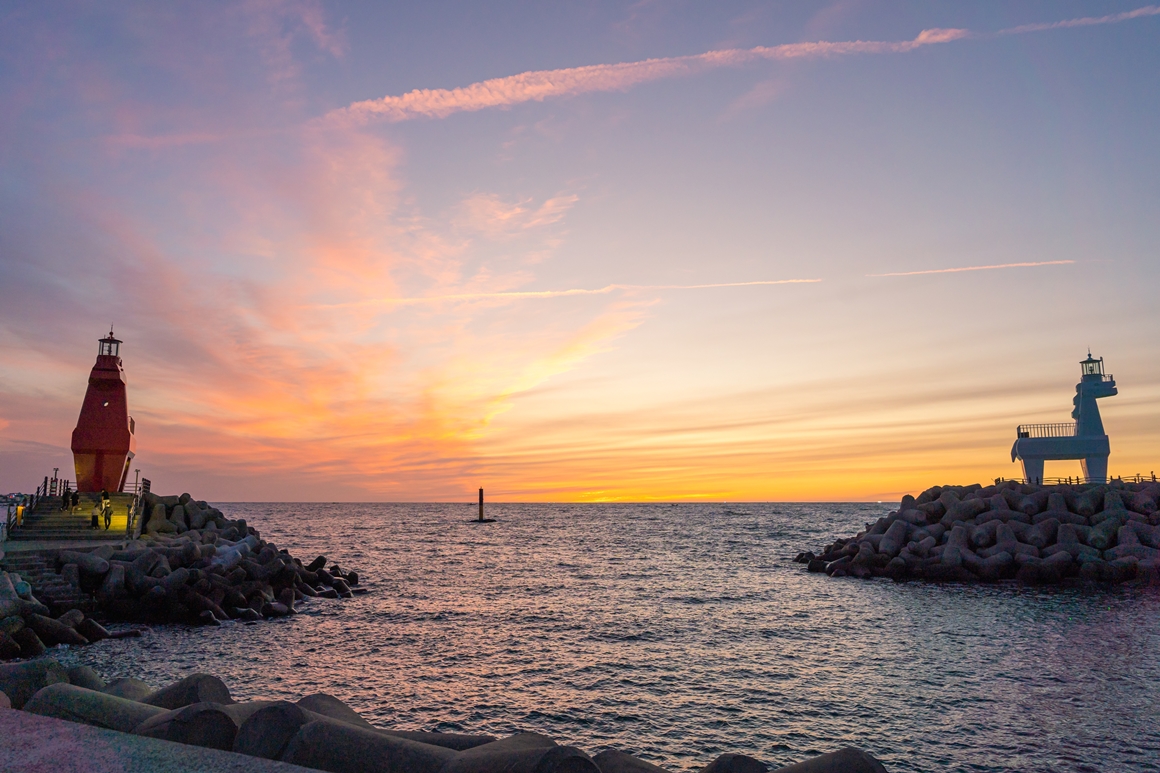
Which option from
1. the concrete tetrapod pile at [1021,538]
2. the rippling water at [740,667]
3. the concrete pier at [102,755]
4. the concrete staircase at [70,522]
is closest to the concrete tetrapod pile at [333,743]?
the concrete pier at [102,755]

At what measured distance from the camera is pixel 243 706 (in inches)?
245

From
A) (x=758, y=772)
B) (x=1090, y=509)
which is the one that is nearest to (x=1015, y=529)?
(x=1090, y=509)

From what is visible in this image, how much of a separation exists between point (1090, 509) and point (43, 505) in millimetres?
44232

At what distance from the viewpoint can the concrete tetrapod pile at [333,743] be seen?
466 cm

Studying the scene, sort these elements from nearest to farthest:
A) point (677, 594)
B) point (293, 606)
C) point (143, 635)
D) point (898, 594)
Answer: point (143, 635), point (293, 606), point (898, 594), point (677, 594)

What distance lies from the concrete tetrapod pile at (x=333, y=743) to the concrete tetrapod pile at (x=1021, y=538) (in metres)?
27.5

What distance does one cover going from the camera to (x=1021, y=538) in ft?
98.2

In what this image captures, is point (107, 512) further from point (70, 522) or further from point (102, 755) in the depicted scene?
point (102, 755)

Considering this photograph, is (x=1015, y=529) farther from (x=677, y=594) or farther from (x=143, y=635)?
(x=143, y=635)

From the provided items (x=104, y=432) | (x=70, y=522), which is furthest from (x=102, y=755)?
(x=104, y=432)

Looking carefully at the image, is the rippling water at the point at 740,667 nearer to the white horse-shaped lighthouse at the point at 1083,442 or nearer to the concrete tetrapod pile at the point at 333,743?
the concrete tetrapod pile at the point at 333,743

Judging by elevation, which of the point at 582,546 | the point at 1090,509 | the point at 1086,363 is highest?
the point at 1086,363

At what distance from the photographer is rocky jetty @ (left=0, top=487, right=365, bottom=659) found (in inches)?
640

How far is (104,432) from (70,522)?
20.7 feet
